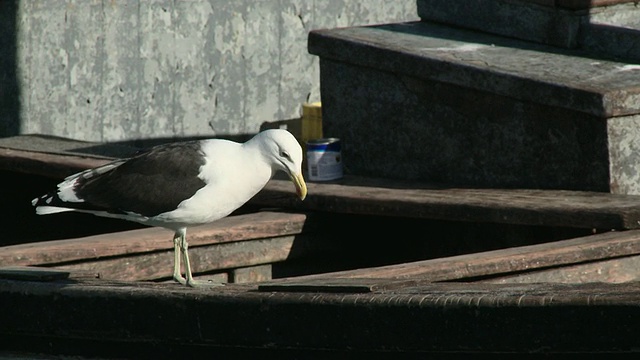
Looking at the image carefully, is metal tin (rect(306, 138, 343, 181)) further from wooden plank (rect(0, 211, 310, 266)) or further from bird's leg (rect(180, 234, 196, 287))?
bird's leg (rect(180, 234, 196, 287))

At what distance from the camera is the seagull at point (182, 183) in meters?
5.79

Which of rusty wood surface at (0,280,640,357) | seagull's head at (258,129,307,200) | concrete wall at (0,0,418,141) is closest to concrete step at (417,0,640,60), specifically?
seagull's head at (258,129,307,200)

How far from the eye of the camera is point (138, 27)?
32.3 feet

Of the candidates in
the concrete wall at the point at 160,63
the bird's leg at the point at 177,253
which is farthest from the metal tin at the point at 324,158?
the concrete wall at the point at 160,63

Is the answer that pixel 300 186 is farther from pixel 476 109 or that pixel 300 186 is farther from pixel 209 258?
pixel 476 109

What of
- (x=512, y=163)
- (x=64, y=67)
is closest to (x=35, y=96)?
(x=64, y=67)

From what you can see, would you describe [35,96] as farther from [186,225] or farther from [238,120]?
[186,225]

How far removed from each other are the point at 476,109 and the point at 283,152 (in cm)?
173

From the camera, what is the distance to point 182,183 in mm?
5793

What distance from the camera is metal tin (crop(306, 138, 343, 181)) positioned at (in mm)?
7656

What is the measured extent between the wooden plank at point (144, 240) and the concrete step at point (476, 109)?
100 cm

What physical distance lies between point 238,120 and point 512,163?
3.59 m

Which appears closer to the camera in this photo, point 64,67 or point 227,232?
point 227,232

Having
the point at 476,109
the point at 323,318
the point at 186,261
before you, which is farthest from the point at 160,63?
the point at 323,318
